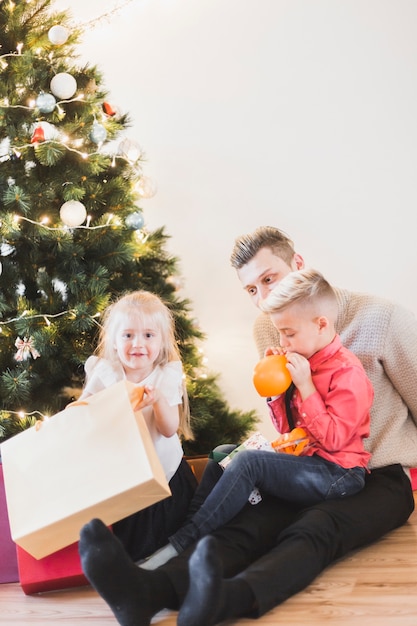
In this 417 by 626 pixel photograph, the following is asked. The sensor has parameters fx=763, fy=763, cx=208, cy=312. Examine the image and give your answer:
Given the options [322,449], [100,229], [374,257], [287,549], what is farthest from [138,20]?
[287,549]

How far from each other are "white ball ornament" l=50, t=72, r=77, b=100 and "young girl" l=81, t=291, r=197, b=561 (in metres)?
0.72

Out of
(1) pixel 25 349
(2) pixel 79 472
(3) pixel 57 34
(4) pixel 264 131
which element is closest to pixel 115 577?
(2) pixel 79 472

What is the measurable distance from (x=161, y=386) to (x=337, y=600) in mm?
690

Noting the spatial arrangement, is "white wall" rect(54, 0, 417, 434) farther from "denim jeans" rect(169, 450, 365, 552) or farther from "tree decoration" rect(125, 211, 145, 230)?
"denim jeans" rect(169, 450, 365, 552)

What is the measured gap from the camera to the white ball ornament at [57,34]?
7.52 ft

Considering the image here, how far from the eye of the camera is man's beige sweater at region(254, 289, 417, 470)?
6.39ft

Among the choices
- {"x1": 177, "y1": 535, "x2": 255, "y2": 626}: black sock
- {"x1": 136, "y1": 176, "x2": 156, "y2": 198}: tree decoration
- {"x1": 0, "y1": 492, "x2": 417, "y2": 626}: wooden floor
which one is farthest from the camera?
{"x1": 136, "y1": 176, "x2": 156, "y2": 198}: tree decoration

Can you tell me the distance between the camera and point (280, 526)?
1759 mm

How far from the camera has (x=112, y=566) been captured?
133cm

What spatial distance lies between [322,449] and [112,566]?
64 cm

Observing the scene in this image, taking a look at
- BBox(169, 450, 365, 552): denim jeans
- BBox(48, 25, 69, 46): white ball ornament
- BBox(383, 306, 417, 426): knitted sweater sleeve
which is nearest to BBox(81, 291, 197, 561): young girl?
BBox(169, 450, 365, 552): denim jeans

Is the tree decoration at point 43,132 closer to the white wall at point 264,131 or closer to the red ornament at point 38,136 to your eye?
the red ornament at point 38,136

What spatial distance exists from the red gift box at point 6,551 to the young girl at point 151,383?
25cm

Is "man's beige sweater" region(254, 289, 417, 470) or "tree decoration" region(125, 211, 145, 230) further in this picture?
"tree decoration" region(125, 211, 145, 230)
